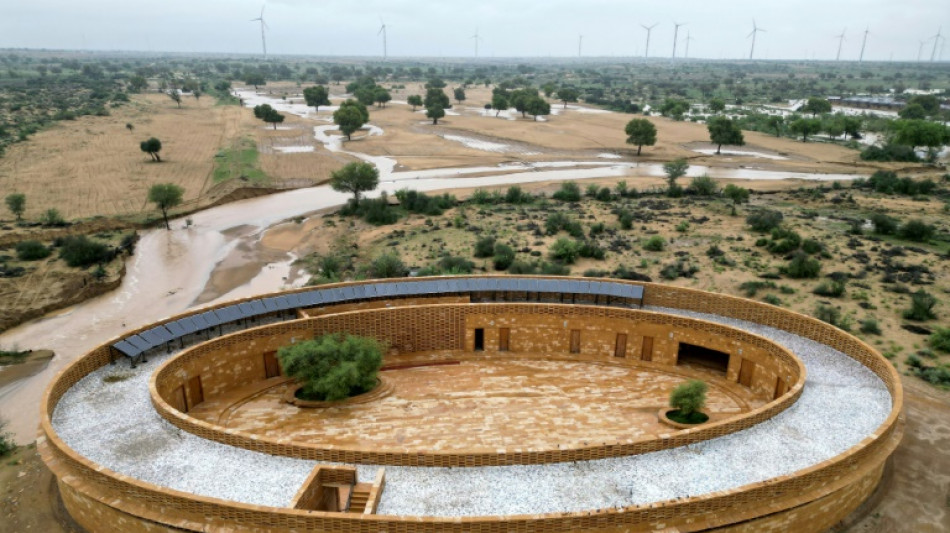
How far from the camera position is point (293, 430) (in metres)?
19.0

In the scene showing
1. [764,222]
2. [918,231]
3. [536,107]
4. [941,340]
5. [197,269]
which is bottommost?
[197,269]

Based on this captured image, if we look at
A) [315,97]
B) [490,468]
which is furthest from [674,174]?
[315,97]

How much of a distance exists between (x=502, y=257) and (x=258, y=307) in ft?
53.0

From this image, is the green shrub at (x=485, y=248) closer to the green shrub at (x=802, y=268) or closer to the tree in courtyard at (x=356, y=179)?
the green shrub at (x=802, y=268)

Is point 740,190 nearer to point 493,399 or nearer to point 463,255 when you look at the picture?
point 463,255

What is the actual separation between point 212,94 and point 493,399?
142446mm

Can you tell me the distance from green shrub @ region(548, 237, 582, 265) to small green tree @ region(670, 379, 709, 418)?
18.3m

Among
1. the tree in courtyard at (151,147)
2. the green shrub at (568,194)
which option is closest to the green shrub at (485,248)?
the green shrub at (568,194)

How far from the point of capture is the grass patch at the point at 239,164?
63844mm

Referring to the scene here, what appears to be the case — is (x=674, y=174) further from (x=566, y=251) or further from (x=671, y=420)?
Answer: (x=671, y=420)

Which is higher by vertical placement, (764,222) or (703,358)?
(764,222)

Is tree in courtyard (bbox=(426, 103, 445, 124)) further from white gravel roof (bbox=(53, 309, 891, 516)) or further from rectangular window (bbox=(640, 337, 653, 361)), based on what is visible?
white gravel roof (bbox=(53, 309, 891, 516))

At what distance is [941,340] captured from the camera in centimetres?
2541

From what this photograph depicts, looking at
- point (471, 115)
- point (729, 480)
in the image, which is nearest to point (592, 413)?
point (729, 480)
